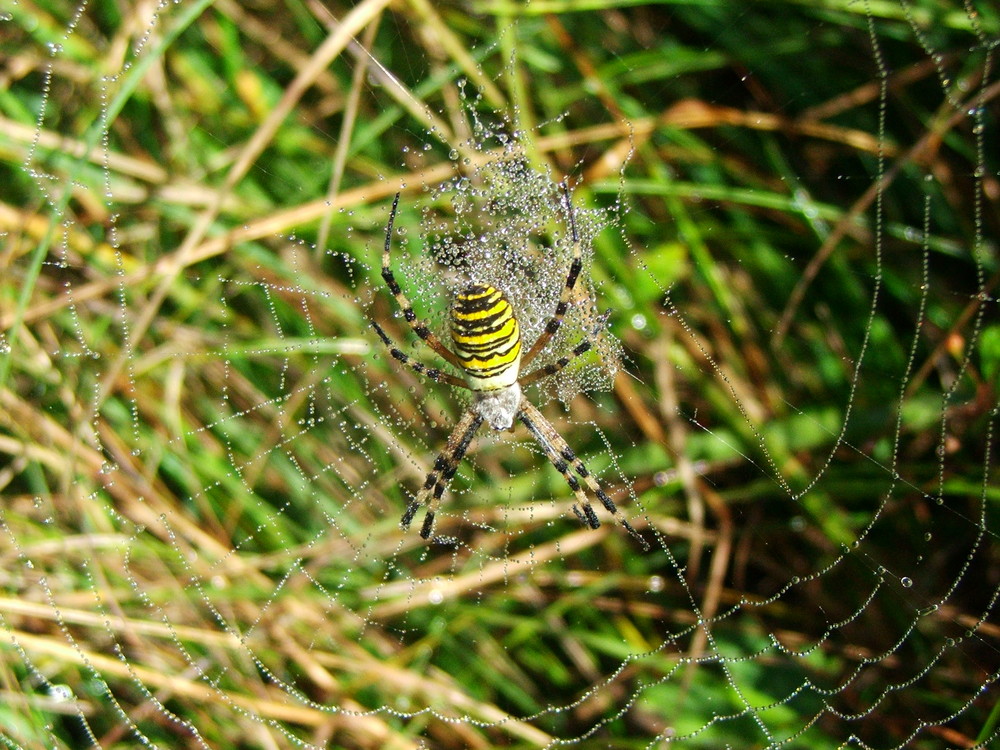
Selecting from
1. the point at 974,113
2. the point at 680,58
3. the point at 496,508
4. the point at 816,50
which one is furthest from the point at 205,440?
the point at 974,113

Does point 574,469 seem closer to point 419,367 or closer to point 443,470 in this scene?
point 443,470

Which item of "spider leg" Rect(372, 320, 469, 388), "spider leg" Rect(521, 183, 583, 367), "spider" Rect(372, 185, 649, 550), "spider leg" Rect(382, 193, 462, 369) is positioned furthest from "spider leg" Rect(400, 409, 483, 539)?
"spider leg" Rect(521, 183, 583, 367)

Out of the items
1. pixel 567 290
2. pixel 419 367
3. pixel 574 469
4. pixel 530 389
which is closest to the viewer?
pixel 567 290

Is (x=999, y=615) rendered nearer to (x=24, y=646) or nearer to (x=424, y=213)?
(x=424, y=213)

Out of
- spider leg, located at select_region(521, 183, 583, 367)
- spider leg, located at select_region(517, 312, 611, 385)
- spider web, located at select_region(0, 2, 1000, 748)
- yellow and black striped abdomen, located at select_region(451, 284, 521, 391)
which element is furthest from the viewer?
spider web, located at select_region(0, 2, 1000, 748)

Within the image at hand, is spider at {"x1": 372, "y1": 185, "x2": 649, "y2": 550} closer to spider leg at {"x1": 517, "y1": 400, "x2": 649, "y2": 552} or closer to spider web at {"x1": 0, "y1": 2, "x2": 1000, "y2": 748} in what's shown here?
spider leg at {"x1": 517, "y1": 400, "x2": 649, "y2": 552}

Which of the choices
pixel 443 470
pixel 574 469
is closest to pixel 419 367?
pixel 443 470
